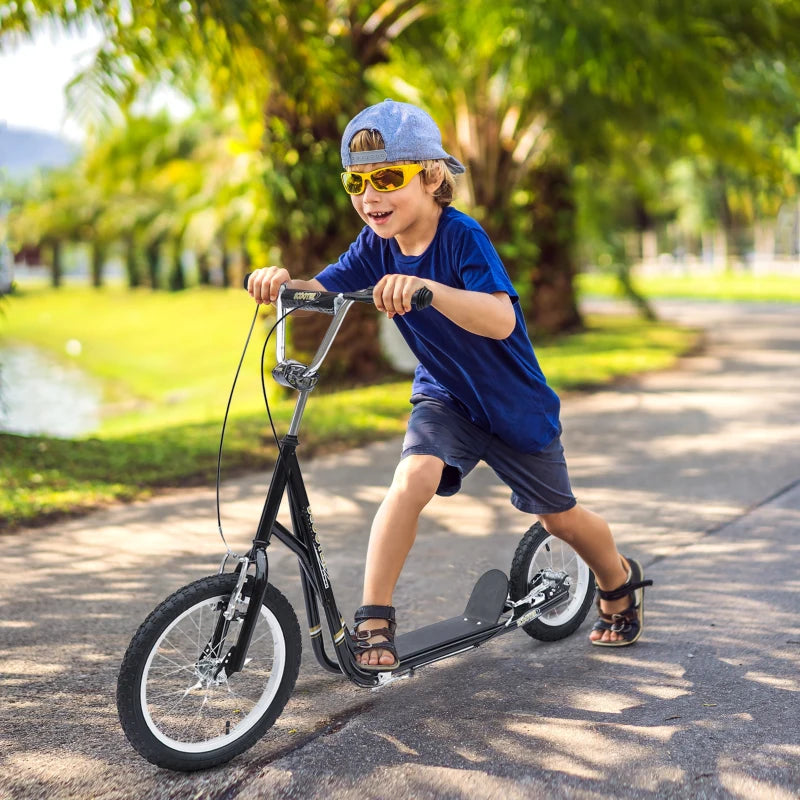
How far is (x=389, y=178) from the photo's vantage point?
10.00 feet

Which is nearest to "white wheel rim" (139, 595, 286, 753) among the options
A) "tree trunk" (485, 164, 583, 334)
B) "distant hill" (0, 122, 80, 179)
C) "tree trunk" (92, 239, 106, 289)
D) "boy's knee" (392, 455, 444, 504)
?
"boy's knee" (392, 455, 444, 504)

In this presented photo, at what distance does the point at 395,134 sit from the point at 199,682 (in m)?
1.59

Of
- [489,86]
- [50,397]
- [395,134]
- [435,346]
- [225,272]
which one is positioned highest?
[489,86]

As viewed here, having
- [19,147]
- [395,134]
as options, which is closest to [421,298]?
[395,134]

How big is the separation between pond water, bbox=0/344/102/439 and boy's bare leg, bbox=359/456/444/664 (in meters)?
5.97

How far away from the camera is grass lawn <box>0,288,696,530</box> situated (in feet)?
21.7

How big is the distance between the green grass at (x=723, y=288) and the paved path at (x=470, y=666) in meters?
16.7

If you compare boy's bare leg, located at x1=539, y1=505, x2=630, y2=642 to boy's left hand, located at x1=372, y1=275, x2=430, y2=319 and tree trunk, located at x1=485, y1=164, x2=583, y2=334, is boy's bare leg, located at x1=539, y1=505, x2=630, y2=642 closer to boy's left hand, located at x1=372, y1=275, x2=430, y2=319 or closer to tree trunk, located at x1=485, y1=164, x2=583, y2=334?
boy's left hand, located at x1=372, y1=275, x2=430, y2=319

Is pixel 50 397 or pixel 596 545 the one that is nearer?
pixel 596 545

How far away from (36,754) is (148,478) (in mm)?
3701

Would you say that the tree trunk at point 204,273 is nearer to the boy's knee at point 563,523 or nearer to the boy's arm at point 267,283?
the boy's knee at point 563,523

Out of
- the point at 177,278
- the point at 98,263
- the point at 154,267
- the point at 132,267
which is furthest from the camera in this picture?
the point at 98,263

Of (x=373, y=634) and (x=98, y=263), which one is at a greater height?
(x=98, y=263)

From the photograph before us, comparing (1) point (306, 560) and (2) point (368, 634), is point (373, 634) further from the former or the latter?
(1) point (306, 560)
